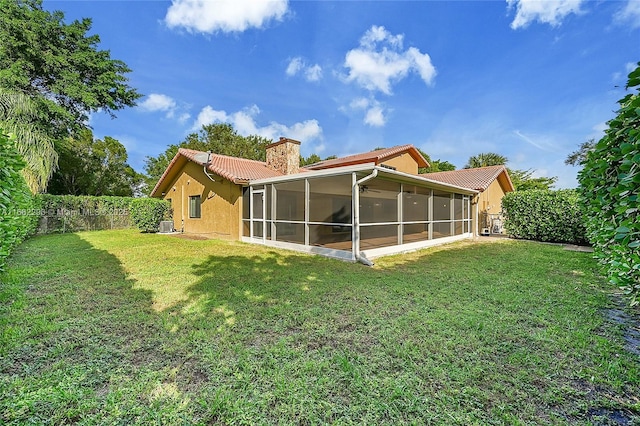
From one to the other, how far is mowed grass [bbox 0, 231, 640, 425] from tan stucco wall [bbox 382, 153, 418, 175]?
39.0ft

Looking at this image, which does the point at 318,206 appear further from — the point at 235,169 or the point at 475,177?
the point at 475,177

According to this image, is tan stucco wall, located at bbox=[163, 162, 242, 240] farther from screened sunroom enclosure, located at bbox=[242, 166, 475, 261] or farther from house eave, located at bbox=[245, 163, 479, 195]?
house eave, located at bbox=[245, 163, 479, 195]

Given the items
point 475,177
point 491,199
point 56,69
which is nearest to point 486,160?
point 491,199

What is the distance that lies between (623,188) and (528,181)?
112 ft

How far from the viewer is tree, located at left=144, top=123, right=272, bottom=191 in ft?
108

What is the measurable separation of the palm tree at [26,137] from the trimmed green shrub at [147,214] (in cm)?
390

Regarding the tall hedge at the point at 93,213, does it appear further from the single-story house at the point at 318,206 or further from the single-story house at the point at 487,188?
the single-story house at the point at 487,188

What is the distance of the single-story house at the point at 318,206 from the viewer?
8172 mm

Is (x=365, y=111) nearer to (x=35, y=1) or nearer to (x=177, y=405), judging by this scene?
(x=177, y=405)

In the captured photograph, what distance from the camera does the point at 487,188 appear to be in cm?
1633

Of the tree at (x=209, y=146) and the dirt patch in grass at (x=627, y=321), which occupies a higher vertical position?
the tree at (x=209, y=146)

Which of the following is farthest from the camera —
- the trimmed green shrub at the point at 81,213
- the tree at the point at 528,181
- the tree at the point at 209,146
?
the tree at the point at 209,146

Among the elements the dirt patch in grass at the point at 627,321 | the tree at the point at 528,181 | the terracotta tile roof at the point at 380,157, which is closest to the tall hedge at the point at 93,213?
the terracotta tile roof at the point at 380,157

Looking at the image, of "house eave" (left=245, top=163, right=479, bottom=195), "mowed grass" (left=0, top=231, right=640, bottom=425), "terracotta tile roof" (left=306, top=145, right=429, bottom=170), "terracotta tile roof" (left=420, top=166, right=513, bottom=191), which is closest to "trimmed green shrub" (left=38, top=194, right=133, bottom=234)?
"house eave" (left=245, top=163, right=479, bottom=195)
